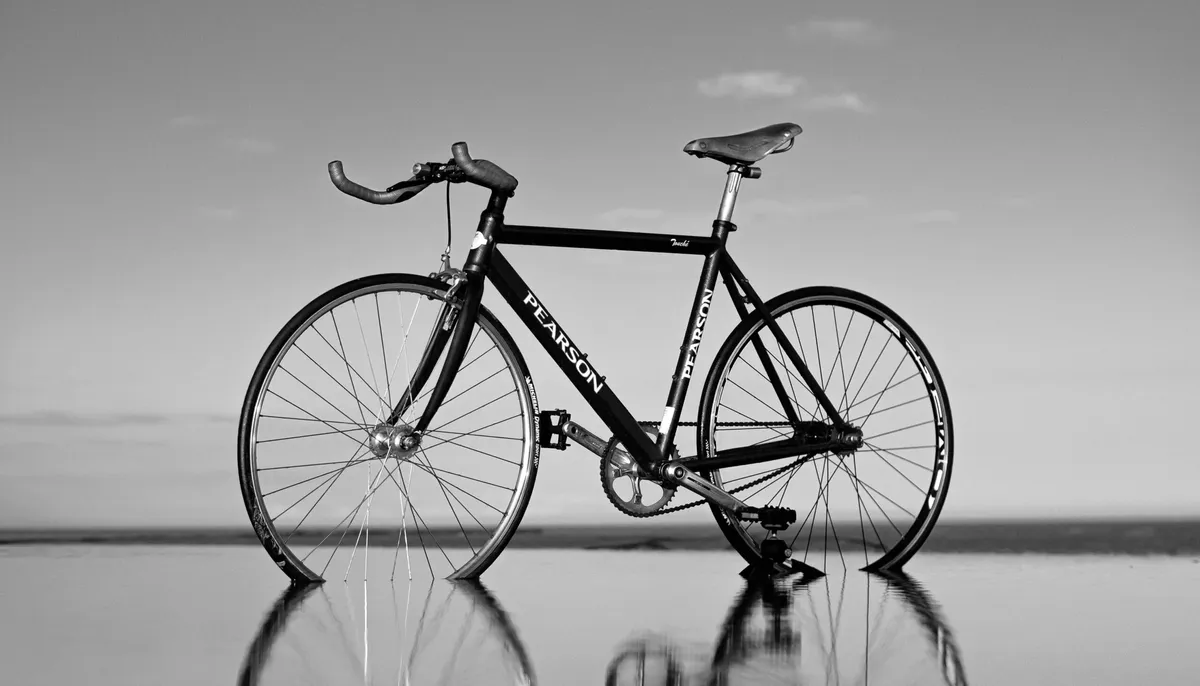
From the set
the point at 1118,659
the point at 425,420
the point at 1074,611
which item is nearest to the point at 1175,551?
the point at 1074,611

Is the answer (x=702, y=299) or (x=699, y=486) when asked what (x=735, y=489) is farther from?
(x=702, y=299)

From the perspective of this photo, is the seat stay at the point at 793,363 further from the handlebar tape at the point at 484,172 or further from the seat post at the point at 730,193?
the handlebar tape at the point at 484,172

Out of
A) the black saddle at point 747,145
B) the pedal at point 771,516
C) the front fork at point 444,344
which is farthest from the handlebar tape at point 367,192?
the pedal at point 771,516

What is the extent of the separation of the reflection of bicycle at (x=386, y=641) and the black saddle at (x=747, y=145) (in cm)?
176

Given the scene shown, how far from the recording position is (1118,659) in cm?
225

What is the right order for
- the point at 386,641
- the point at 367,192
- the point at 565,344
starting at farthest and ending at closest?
the point at 565,344
the point at 367,192
the point at 386,641

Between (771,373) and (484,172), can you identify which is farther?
(771,373)

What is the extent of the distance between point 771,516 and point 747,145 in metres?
1.38

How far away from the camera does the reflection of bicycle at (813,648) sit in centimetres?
203

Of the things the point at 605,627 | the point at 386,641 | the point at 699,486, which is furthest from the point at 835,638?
the point at 699,486

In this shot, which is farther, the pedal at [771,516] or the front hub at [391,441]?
the pedal at [771,516]

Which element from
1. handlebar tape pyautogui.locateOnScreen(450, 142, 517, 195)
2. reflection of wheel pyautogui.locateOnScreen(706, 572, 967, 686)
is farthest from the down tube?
reflection of wheel pyautogui.locateOnScreen(706, 572, 967, 686)

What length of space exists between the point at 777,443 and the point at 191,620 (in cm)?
216

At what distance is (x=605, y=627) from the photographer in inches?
104
